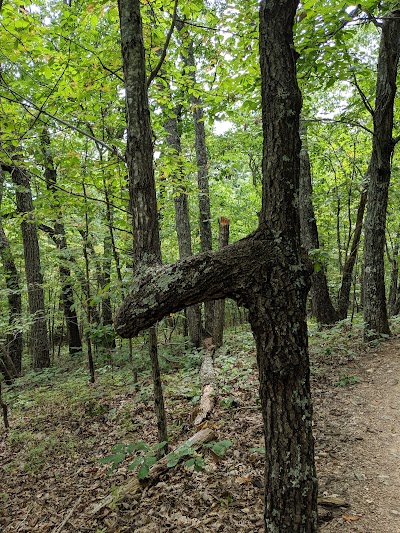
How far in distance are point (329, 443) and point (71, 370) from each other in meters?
8.76

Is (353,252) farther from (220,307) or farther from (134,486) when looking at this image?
(134,486)

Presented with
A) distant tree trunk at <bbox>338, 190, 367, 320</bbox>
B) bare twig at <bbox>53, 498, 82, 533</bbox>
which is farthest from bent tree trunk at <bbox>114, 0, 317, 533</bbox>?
distant tree trunk at <bbox>338, 190, 367, 320</bbox>

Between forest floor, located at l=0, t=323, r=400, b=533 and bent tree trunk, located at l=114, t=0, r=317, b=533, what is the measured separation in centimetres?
124

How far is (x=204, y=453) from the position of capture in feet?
14.5

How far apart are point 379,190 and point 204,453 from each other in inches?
257

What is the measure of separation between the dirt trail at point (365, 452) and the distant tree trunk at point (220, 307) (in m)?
3.79

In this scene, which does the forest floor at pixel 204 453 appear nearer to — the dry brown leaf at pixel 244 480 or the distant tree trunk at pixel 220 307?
the dry brown leaf at pixel 244 480

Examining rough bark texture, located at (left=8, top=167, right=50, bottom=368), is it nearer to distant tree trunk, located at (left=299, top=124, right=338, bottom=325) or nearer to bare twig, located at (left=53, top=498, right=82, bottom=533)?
bare twig, located at (left=53, top=498, right=82, bottom=533)

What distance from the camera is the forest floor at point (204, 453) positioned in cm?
349

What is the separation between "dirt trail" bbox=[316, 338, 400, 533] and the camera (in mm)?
3191

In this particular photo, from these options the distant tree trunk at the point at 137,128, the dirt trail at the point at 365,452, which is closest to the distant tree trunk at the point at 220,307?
the dirt trail at the point at 365,452

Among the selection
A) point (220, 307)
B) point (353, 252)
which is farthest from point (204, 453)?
point (353, 252)

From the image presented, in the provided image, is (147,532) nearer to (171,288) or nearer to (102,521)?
(102,521)

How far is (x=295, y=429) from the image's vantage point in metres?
2.31
